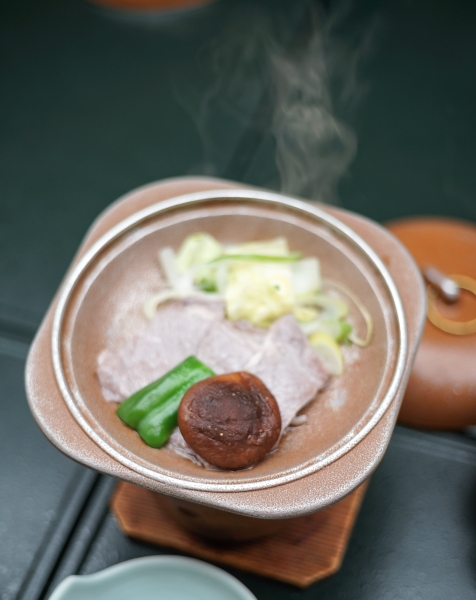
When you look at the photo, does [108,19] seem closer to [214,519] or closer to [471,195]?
[471,195]

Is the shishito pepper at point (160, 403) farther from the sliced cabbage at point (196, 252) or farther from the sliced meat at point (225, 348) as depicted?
the sliced cabbage at point (196, 252)

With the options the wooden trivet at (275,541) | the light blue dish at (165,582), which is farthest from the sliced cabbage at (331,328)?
the light blue dish at (165,582)

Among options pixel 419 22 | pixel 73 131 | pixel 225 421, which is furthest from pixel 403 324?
pixel 419 22

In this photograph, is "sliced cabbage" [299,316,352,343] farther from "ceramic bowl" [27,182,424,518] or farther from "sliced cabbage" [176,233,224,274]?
"sliced cabbage" [176,233,224,274]

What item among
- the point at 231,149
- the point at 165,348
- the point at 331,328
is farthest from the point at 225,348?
the point at 231,149

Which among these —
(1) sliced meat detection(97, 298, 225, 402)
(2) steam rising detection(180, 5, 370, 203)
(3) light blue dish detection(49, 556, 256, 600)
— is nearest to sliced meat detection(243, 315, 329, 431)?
(1) sliced meat detection(97, 298, 225, 402)

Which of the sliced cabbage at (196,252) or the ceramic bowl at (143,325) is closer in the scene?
the ceramic bowl at (143,325)
